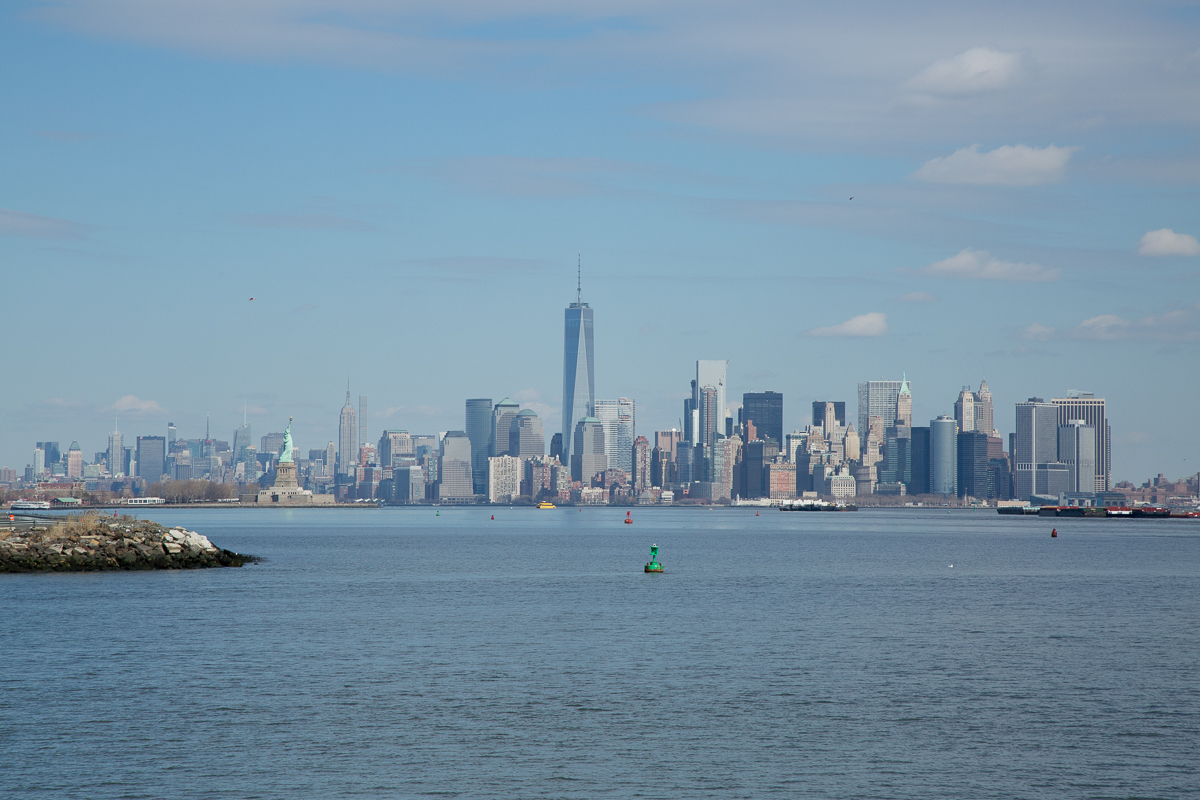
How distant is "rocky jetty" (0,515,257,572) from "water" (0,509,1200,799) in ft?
27.9

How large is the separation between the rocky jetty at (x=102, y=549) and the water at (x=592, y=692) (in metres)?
8.49

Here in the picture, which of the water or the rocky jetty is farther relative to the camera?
the rocky jetty

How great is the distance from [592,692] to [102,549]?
188 ft

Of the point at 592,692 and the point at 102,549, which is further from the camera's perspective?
the point at 102,549

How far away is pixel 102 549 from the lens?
8156 centimetres

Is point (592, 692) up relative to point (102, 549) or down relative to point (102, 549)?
down

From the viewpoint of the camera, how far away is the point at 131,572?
78.7 m

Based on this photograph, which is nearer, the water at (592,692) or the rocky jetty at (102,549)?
the water at (592,692)

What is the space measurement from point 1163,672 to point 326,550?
94808 mm

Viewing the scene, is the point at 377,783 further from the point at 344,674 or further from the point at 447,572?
the point at 447,572

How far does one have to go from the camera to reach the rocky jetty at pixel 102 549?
79250 mm

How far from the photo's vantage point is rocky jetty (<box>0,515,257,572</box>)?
7925 centimetres

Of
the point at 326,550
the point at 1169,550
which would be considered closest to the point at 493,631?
the point at 326,550

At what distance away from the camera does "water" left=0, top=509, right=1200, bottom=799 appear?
2494 centimetres
